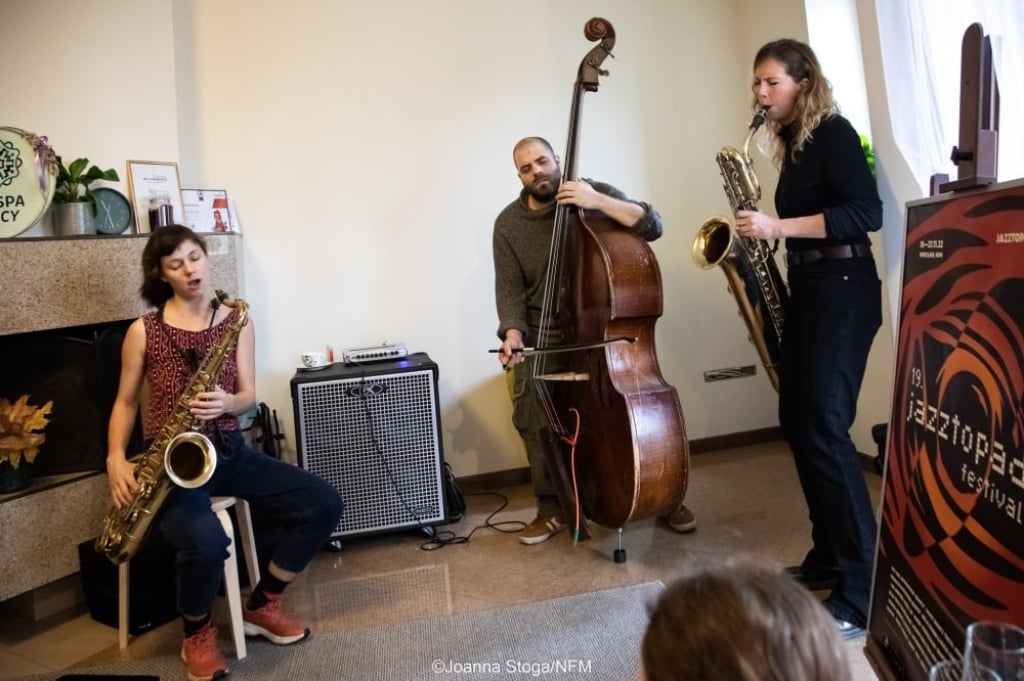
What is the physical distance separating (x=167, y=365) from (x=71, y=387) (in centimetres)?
63

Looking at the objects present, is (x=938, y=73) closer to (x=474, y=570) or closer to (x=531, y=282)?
(x=531, y=282)

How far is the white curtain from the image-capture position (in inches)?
79.1

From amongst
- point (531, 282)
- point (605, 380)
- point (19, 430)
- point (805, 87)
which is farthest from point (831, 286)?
point (19, 430)

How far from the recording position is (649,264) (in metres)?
2.23

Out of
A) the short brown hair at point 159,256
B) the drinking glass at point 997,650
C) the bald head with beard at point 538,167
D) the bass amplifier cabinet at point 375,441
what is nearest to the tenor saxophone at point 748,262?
the bald head with beard at point 538,167

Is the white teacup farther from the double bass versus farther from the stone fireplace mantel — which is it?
the double bass

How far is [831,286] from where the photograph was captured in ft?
6.10

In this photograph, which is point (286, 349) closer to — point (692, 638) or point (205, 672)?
point (205, 672)

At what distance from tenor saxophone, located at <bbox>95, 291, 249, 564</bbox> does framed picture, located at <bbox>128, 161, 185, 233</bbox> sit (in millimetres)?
805

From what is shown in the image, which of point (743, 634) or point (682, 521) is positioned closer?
point (743, 634)

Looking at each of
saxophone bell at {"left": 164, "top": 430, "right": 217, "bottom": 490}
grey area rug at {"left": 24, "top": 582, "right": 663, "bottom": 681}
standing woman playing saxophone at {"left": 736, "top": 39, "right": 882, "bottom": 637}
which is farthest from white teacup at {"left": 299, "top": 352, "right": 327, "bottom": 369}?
standing woman playing saxophone at {"left": 736, "top": 39, "right": 882, "bottom": 637}

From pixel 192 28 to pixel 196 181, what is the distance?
0.63 m

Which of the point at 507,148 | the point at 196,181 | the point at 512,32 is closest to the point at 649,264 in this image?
the point at 507,148

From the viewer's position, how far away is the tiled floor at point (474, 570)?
7.17ft
